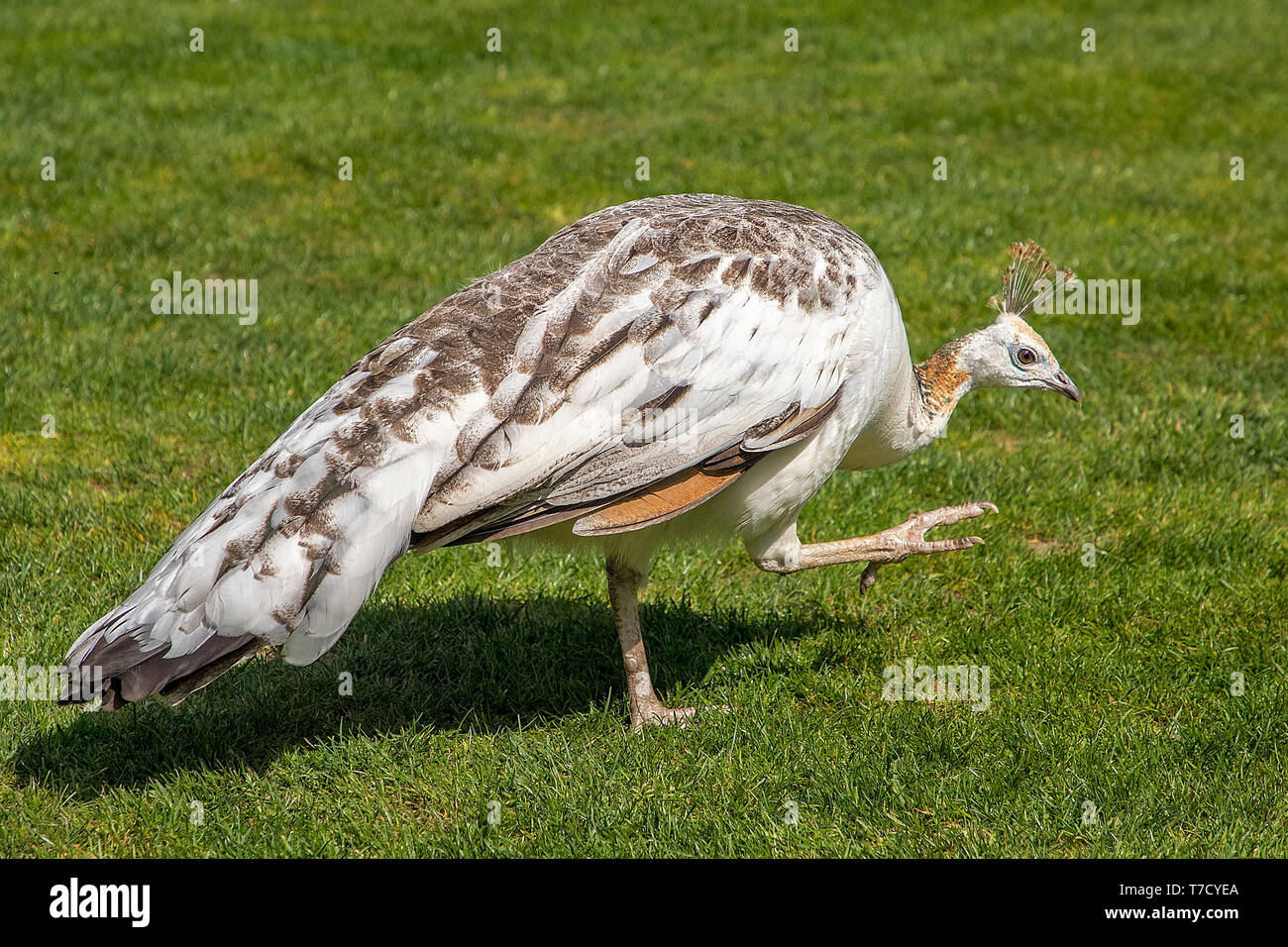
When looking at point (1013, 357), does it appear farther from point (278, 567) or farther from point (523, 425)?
point (278, 567)

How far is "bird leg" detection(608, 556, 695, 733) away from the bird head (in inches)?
61.8

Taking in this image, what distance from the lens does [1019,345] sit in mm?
4918

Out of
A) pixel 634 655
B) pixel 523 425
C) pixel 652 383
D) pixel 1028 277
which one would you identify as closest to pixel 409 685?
pixel 634 655

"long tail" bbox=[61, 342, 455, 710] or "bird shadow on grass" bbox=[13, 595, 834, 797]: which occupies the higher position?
"long tail" bbox=[61, 342, 455, 710]

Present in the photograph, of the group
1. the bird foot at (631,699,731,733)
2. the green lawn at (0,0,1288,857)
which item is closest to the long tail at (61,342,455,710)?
the green lawn at (0,0,1288,857)

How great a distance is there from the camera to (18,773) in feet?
13.5

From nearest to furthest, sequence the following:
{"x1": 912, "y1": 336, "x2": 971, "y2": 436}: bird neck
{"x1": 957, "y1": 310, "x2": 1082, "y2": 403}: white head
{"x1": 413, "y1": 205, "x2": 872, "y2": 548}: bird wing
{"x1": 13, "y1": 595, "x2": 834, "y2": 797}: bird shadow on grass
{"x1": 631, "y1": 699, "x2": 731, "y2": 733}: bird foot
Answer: {"x1": 413, "y1": 205, "x2": 872, "y2": 548}: bird wing, {"x1": 13, "y1": 595, "x2": 834, "y2": 797}: bird shadow on grass, {"x1": 631, "y1": 699, "x2": 731, "y2": 733}: bird foot, {"x1": 912, "y1": 336, "x2": 971, "y2": 436}: bird neck, {"x1": 957, "y1": 310, "x2": 1082, "y2": 403}: white head

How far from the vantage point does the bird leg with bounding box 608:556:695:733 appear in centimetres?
455

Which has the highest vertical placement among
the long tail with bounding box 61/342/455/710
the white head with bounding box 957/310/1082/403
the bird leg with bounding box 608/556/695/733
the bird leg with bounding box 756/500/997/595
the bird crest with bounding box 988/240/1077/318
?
the bird crest with bounding box 988/240/1077/318

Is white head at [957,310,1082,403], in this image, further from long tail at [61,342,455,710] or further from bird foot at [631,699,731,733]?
long tail at [61,342,455,710]

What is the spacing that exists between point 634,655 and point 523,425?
1195 mm

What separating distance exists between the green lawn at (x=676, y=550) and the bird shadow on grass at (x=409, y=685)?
0.02 meters
